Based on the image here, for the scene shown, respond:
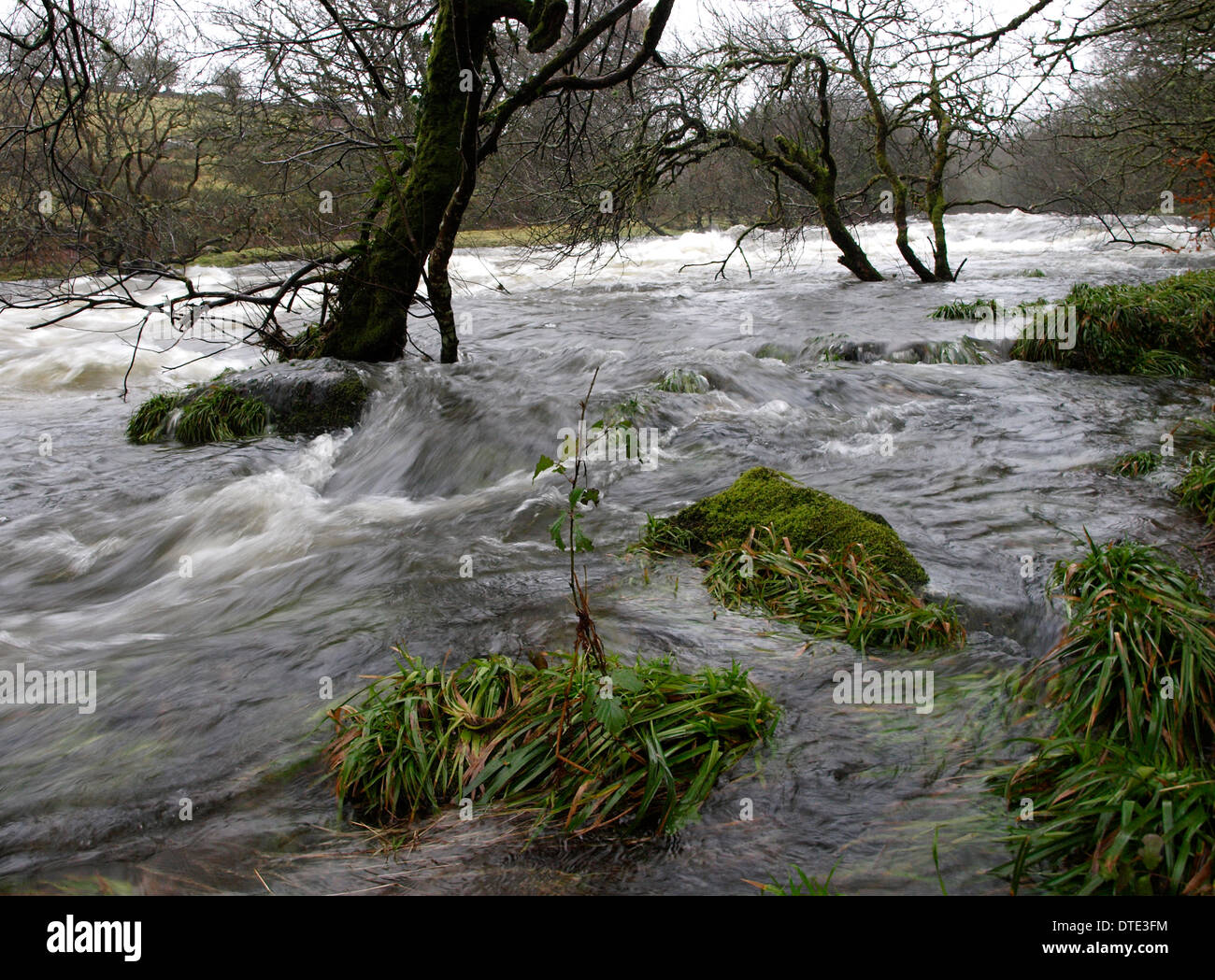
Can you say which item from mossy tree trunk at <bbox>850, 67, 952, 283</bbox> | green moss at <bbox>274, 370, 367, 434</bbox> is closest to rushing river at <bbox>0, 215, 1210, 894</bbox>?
green moss at <bbox>274, 370, 367, 434</bbox>

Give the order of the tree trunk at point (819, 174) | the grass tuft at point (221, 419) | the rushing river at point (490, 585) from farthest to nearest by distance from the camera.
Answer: the tree trunk at point (819, 174) < the grass tuft at point (221, 419) < the rushing river at point (490, 585)

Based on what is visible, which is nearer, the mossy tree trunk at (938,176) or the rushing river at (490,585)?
the rushing river at (490,585)

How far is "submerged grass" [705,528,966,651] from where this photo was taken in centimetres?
421

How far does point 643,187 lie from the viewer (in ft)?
43.4

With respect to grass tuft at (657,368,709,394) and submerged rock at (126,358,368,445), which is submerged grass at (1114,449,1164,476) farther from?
submerged rock at (126,358,368,445)

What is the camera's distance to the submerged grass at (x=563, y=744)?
3029 mm

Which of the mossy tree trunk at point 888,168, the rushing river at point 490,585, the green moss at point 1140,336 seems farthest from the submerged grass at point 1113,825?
the mossy tree trunk at point 888,168

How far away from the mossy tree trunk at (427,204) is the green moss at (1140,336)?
7.53 m

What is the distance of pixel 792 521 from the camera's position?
5.30m

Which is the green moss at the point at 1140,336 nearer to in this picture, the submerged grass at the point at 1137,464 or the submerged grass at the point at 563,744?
the submerged grass at the point at 1137,464
